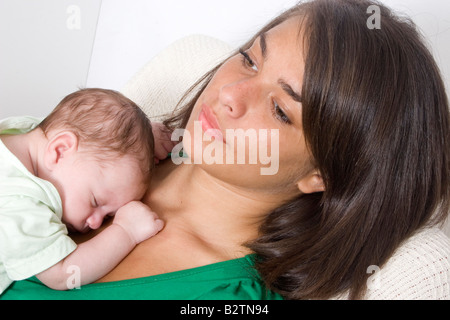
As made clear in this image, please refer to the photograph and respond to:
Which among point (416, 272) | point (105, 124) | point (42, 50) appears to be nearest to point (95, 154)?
point (105, 124)

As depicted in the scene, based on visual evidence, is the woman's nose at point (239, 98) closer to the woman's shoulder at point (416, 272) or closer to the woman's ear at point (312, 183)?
the woman's ear at point (312, 183)

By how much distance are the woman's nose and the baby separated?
23cm

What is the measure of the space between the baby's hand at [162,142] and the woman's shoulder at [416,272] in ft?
2.16

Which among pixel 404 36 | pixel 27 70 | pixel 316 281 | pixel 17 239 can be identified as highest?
pixel 404 36

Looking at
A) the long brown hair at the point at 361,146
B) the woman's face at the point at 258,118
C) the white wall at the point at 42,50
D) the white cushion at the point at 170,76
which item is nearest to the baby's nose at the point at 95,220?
the woman's face at the point at 258,118

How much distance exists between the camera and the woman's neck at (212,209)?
1437mm

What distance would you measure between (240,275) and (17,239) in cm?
52

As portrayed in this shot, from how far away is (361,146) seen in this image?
126cm

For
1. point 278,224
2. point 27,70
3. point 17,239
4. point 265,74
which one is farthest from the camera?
point 27,70

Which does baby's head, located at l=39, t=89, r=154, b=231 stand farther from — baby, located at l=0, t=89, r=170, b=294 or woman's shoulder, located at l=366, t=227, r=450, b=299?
woman's shoulder, located at l=366, t=227, r=450, b=299

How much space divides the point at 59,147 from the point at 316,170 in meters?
0.60
